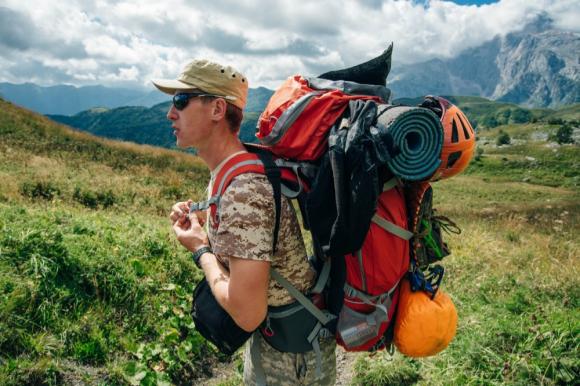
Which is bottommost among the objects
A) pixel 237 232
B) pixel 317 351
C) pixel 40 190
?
pixel 40 190

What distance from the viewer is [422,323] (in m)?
2.48

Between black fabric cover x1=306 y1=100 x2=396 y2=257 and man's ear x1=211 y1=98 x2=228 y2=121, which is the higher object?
man's ear x1=211 y1=98 x2=228 y2=121

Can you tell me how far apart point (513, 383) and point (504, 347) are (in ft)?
1.90

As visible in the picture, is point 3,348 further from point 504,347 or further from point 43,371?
point 504,347

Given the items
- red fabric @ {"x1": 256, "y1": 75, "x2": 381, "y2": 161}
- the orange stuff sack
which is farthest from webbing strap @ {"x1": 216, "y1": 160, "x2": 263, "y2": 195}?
the orange stuff sack

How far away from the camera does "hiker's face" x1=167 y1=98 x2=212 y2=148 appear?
2.30 m

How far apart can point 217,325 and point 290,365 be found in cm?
61

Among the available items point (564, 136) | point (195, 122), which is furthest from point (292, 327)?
point (564, 136)

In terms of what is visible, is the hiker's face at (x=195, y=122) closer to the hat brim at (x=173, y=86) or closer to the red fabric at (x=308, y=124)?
the hat brim at (x=173, y=86)

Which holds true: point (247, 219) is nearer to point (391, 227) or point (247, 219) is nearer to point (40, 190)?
point (391, 227)

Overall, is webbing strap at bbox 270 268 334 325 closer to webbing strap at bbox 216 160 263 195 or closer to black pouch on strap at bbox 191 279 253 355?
black pouch on strap at bbox 191 279 253 355

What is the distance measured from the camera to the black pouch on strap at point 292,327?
2.48 metres

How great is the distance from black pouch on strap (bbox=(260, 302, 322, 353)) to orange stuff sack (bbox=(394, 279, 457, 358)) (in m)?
0.55

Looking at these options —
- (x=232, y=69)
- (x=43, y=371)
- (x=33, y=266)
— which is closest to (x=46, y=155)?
(x=33, y=266)
